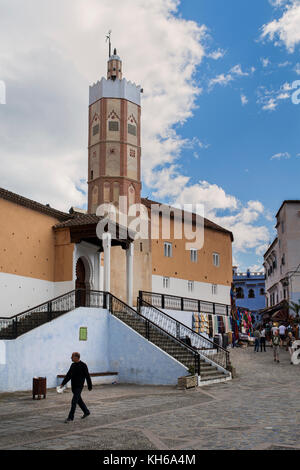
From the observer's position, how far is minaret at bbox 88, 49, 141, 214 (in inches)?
1192

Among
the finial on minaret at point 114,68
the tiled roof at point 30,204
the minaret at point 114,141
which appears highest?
the finial on minaret at point 114,68

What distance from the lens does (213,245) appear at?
3922 centimetres

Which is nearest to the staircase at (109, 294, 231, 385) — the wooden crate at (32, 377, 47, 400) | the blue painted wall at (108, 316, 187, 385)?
the blue painted wall at (108, 316, 187, 385)

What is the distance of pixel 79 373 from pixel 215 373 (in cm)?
931

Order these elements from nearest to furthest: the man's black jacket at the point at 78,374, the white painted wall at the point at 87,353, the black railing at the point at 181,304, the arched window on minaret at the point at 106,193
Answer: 1. the man's black jacket at the point at 78,374
2. the white painted wall at the point at 87,353
3. the black railing at the point at 181,304
4. the arched window on minaret at the point at 106,193

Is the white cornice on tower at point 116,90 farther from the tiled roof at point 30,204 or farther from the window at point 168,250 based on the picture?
the tiled roof at point 30,204

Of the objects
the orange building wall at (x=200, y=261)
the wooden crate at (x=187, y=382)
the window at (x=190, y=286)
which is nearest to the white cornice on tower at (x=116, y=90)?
the orange building wall at (x=200, y=261)

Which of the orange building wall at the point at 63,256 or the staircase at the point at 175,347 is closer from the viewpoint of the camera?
the staircase at the point at 175,347

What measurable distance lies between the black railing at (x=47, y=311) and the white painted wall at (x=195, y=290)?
11933 mm

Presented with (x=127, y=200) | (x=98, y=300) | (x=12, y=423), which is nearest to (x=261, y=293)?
(x=127, y=200)

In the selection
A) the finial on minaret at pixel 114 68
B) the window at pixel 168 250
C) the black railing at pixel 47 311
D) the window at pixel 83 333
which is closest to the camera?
Answer: the black railing at pixel 47 311

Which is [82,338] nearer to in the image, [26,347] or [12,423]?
[26,347]

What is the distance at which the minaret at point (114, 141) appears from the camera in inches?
1192

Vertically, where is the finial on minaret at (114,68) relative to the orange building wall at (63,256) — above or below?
above
